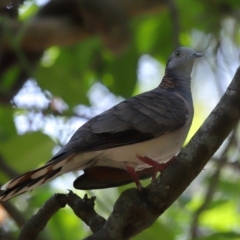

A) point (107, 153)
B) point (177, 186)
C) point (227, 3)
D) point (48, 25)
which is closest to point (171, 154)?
point (107, 153)

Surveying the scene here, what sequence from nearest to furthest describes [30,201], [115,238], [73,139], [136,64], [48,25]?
1. [115,238]
2. [73,139]
3. [30,201]
4. [48,25]
5. [136,64]

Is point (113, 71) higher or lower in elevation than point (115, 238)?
higher

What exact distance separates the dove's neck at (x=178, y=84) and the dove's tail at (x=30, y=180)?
3.67 ft

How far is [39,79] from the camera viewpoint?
3.55 meters

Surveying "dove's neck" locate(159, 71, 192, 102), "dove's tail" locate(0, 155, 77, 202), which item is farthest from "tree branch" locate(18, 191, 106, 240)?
"dove's neck" locate(159, 71, 192, 102)

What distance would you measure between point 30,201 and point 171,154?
1.13m

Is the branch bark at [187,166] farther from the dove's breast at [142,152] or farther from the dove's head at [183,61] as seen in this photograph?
the dove's head at [183,61]

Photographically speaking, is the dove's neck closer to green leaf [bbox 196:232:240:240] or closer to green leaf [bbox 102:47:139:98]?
green leaf [bbox 102:47:139:98]

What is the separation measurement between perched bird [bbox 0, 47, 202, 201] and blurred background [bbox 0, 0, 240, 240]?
0.35 metres

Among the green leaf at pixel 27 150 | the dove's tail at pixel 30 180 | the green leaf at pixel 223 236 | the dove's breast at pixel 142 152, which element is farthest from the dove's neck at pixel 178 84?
the dove's tail at pixel 30 180

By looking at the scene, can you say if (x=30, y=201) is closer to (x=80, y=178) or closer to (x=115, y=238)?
(x=80, y=178)

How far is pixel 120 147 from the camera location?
257cm

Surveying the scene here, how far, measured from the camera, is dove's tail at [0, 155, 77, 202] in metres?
2.30

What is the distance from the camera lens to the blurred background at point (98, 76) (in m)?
3.14
